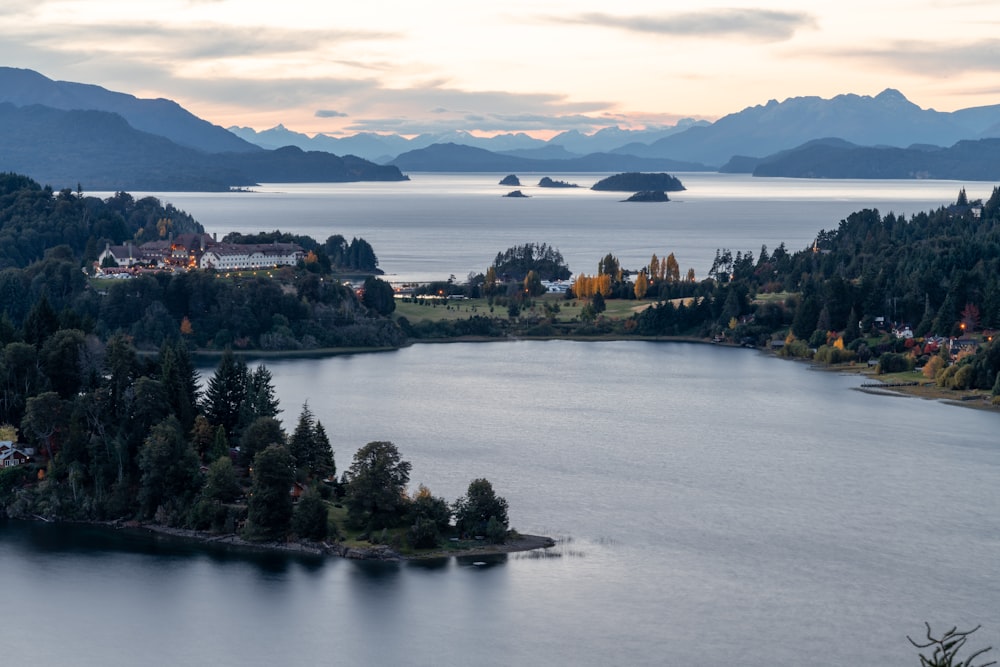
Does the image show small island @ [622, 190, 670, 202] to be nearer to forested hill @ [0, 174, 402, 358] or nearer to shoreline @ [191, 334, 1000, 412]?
forested hill @ [0, 174, 402, 358]

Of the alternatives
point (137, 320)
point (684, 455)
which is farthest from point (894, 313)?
point (137, 320)

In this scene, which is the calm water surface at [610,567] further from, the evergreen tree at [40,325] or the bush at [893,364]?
the bush at [893,364]

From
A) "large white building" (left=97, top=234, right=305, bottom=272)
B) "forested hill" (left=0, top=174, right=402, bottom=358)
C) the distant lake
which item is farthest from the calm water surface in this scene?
the distant lake

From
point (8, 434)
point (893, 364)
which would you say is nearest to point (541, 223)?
point (893, 364)

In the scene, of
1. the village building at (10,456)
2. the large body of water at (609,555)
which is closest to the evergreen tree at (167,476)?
the large body of water at (609,555)

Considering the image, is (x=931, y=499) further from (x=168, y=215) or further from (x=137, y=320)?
(x=168, y=215)

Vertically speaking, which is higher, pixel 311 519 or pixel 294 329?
pixel 294 329

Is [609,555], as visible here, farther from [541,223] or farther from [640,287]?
[541,223]
